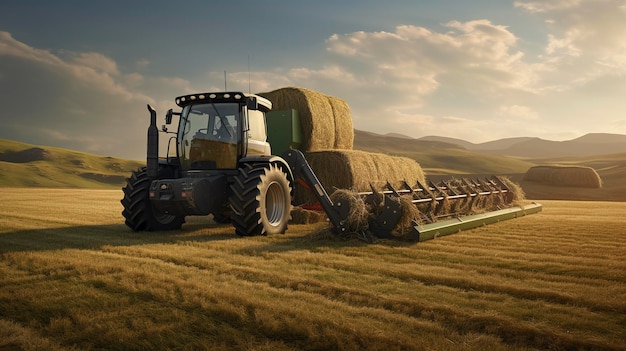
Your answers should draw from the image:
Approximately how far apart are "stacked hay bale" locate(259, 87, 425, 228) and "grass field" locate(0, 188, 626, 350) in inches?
148

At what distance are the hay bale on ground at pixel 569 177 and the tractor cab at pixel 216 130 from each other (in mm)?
35821

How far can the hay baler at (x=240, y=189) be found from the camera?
750cm

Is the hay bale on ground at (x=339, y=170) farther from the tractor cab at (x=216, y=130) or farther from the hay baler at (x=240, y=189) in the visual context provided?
the tractor cab at (x=216, y=130)

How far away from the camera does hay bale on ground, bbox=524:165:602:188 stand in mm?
36531

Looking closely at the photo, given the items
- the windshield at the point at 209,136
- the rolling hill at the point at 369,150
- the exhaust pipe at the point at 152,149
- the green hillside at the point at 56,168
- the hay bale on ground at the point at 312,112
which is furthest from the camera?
the green hillside at the point at 56,168

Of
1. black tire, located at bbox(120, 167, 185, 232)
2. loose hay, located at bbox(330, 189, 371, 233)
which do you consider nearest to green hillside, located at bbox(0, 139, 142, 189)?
black tire, located at bbox(120, 167, 185, 232)

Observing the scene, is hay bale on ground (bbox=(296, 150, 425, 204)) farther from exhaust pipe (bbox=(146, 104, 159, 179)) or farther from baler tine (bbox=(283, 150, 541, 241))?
exhaust pipe (bbox=(146, 104, 159, 179))

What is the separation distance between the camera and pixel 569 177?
37312mm

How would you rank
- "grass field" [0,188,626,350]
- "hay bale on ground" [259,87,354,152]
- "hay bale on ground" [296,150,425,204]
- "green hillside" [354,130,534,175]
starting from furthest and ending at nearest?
"green hillside" [354,130,534,175] < "hay bale on ground" [259,87,354,152] < "hay bale on ground" [296,150,425,204] < "grass field" [0,188,626,350]

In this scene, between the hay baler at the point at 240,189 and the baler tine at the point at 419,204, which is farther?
the hay baler at the point at 240,189

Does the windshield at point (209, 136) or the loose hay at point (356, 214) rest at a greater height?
the windshield at point (209, 136)

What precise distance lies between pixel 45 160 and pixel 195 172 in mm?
56734

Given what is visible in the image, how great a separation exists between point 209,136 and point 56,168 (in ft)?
162

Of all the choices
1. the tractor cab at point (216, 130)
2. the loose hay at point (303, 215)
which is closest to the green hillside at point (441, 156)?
the loose hay at point (303, 215)
